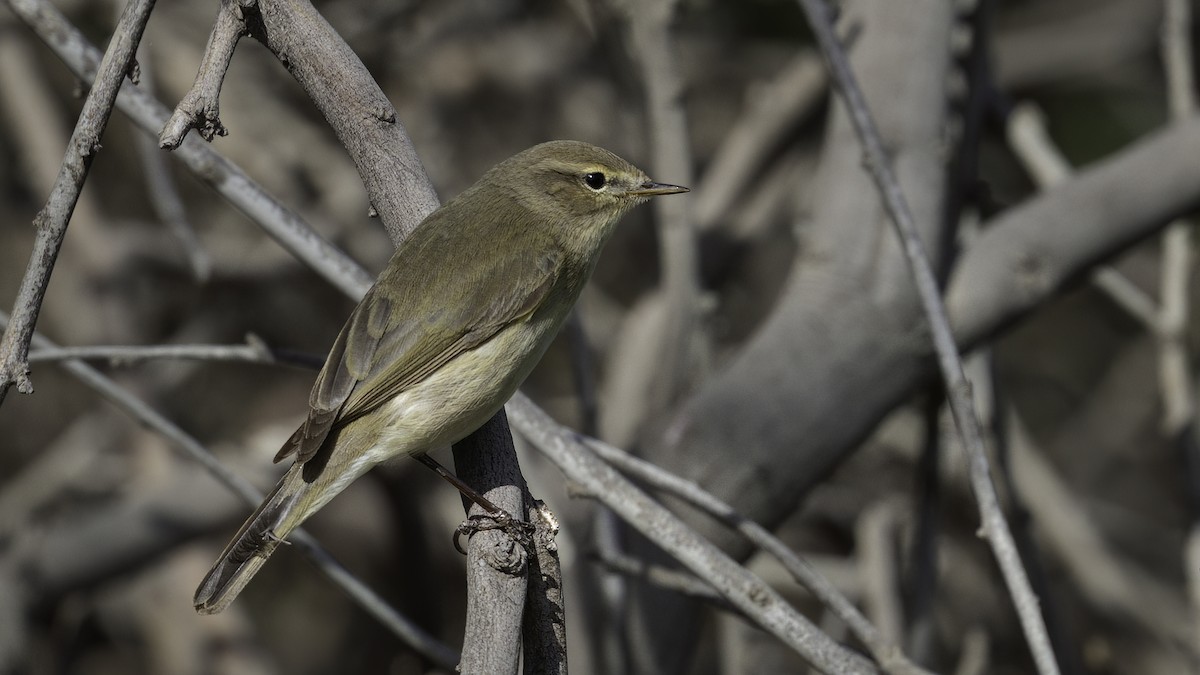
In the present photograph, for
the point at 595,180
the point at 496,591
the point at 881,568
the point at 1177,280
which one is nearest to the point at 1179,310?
the point at 1177,280

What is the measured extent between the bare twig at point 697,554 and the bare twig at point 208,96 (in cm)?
108

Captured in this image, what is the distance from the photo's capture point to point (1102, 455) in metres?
6.73


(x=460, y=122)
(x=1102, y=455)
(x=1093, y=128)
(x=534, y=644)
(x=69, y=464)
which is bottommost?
(x=534, y=644)

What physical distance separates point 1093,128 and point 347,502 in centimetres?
474

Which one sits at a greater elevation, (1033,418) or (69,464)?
(1033,418)

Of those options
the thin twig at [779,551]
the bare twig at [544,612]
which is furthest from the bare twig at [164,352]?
the bare twig at [544,612]

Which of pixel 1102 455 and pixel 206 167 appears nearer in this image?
pixel 206 167

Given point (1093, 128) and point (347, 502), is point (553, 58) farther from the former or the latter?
point (1093, 128)

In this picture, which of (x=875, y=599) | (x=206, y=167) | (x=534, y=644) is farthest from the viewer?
(x=875, y=599)

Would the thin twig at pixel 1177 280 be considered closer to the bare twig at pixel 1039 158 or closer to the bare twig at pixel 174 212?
the bare twig at pixel 1039 158

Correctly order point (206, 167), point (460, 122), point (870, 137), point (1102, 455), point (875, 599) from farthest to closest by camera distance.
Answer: point (1102, 455)
point (460, 122)
point (875, 599)
point (870, 137)
point (206, 167)

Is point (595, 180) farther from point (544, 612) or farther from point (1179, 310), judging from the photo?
point (1179, 310)

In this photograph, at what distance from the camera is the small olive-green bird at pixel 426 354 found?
2574 millimetres

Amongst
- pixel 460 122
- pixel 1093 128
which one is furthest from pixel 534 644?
pixel 1093 128
